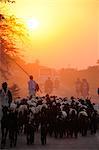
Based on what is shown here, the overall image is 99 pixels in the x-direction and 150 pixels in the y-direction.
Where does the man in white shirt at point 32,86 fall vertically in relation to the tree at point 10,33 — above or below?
below

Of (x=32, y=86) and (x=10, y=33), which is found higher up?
(x=10, y=33)

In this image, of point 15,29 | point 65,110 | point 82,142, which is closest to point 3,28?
point 15,29

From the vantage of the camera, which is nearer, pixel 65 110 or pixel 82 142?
pixel 82 142

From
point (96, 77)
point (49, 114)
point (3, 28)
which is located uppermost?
point (96, 77)

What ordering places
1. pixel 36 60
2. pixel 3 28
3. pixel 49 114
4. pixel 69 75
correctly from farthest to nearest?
1. pixel 69 75
2. pixel 36 60
3. pixel 3 28
4. pixel 49 114

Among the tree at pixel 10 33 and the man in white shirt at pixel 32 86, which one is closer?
the man in white shirt at pixel 32 86

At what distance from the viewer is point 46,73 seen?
7362 centimetres

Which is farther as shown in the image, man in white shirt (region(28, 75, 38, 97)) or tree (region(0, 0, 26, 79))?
tree (region(0, 0, 26, 79))

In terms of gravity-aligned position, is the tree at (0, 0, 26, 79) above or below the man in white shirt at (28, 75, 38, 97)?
above

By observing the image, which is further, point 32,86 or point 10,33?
point 10,33

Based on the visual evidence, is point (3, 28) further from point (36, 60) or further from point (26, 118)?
point (36, 60)

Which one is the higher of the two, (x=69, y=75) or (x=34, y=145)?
(x=69, y=75)

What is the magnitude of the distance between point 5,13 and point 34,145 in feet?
45.0

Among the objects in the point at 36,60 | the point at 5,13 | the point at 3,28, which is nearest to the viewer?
the point at 3,28
